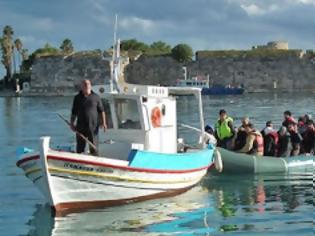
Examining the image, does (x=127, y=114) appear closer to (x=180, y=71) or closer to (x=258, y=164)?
(x=258, y=164)

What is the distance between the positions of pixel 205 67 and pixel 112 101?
115 metres

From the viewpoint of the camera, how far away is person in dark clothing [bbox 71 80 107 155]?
1298 cm

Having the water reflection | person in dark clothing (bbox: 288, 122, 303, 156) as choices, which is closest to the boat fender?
the water reflection

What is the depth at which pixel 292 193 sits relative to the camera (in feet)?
51.1

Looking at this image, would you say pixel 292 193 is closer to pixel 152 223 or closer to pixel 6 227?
pixel 152 223

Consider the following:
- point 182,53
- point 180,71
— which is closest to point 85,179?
point 180,71

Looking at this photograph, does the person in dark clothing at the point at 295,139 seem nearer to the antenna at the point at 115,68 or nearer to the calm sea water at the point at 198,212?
the calm sea water at the point at 198,212

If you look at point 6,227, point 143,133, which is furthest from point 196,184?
point 6,227

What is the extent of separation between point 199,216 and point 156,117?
7.18 feet

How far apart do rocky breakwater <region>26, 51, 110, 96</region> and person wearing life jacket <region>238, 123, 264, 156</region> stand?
364 ft

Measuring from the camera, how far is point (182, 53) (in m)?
129

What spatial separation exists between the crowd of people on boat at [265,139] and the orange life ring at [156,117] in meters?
3.95

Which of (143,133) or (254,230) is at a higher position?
(143,133)

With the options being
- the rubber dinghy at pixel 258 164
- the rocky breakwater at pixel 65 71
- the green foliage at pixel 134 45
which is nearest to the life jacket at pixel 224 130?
the rubber dinghy at pixel 258 164
